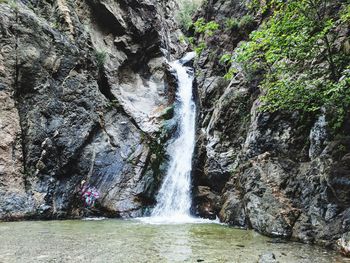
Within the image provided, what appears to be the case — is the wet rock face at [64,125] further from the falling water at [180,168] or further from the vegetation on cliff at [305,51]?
the vegetation on cliff at [305,51]

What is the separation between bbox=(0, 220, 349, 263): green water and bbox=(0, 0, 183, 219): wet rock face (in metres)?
3.37

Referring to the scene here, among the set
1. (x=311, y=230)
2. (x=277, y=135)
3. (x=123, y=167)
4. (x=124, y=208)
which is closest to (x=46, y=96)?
(x=123, y=167)

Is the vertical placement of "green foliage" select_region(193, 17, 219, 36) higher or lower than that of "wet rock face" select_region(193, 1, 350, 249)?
higher

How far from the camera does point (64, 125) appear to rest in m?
14.4

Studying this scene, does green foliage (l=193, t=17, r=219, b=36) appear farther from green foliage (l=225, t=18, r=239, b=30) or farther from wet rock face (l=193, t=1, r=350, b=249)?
green foliage (l=225, t=18, r=239, b=30)

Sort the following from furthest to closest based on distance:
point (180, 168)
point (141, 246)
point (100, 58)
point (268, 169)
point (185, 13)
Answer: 1. point (185, 13)
2. point (100, 58)
3. point (180, 168)
4. point (268, 169)
5. point (141, 246)

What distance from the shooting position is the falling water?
48.6 ft

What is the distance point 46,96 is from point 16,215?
5676mm

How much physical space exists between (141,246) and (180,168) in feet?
31.5

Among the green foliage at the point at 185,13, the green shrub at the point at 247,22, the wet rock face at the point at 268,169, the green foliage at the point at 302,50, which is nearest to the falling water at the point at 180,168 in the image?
the wet rock face at the point at 268,169

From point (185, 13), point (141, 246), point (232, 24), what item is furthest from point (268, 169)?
point (185, 13)

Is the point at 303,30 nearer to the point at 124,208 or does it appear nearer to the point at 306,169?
the point at 306,169

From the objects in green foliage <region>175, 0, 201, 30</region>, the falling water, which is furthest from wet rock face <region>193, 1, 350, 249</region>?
green foliage <region>175, 0, 201, 30</region>

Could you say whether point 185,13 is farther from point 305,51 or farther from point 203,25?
point 305,51
